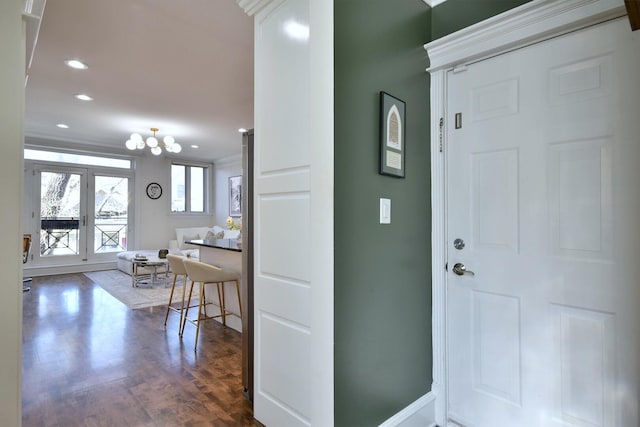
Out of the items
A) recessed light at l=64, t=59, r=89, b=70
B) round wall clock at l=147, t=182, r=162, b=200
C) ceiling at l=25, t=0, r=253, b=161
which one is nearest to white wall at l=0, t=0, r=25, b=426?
ceiling at l=25, t=0, r=253, b=161

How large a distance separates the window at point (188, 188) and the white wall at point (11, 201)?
795cm

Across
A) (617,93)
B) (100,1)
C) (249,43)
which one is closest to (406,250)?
(617,93)

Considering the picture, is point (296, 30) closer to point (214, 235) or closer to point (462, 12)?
point (462, 12)

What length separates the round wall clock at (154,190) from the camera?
782 centimetres

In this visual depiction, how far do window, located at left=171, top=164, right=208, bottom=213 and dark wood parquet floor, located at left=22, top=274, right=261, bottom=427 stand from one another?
182 inches

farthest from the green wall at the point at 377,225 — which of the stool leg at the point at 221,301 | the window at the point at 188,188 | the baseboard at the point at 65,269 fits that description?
the window at the point at 188,188

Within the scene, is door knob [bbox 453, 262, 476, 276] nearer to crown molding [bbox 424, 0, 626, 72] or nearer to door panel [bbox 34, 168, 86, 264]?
crown molding [bbox 424, 0, 626, 72]

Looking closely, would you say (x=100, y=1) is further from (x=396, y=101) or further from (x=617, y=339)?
(x=617, y=339)

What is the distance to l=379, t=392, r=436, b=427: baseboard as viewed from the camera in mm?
1682

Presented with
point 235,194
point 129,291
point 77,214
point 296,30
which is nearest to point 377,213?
point 296,30

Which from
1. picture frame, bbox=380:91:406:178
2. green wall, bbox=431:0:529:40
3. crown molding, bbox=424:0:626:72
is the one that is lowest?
picture frame, bbox=380:91:406:178

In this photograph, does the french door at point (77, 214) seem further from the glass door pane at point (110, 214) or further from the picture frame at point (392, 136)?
the picture frame at point (392, 136)

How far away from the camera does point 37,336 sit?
3258 millimetres

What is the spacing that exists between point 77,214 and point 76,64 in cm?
476
